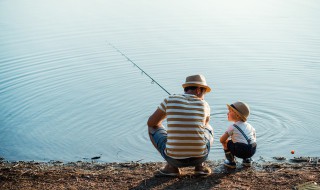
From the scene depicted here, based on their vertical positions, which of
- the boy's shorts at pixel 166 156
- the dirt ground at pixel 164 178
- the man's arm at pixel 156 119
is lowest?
the dirt ground at pixel 164 178

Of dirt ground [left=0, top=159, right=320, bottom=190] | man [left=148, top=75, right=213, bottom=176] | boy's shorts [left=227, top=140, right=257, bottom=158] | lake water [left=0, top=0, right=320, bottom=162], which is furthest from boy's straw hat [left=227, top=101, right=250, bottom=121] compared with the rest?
lake water [left=0, top=0, right=320, bottom=162]

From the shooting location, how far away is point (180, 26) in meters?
15.1

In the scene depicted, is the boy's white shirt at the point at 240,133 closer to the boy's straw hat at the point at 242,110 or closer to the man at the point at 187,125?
the boy's straw hat at the point at 242,110

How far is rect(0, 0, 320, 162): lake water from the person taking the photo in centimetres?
722

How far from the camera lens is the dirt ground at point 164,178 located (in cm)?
473

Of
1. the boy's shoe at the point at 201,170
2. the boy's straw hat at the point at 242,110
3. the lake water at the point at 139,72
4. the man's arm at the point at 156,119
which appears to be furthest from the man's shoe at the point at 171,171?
the lake water at the point at 139,72

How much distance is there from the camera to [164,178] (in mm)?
4934

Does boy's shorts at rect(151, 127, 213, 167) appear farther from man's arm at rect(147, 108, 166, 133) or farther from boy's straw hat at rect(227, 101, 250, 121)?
boy's straw hat at rect(227, 101, 250, 121)

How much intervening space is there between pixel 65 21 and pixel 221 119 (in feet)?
36.7

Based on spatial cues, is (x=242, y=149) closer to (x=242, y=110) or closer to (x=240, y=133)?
(x=240, y=133)

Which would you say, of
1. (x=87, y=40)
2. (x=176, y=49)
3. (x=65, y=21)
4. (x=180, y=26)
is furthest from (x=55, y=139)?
(x=65, y=21)

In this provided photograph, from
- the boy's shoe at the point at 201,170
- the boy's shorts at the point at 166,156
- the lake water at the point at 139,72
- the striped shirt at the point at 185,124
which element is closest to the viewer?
the striped shirt at the point at 185,124

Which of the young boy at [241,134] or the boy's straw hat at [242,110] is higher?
the boy's straw hat at [242,110]

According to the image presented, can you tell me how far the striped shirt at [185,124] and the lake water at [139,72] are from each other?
1781 millimetres
